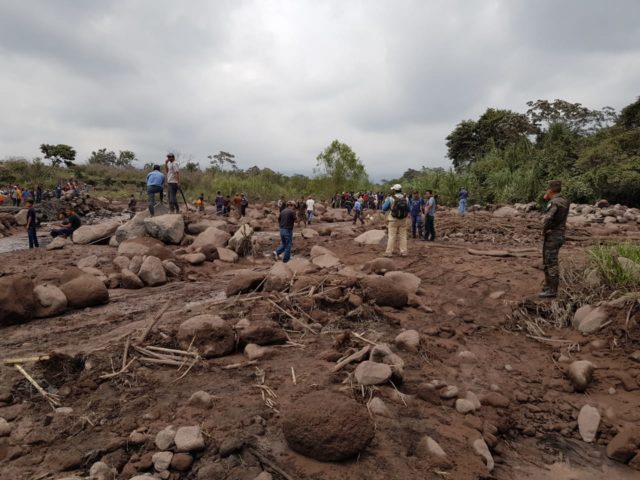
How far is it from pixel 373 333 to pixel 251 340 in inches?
58.0

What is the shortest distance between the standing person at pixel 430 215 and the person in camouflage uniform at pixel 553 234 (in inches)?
207

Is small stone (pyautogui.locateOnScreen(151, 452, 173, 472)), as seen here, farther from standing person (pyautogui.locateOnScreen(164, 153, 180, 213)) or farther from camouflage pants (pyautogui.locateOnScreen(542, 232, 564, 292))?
standing person (pyautogui.locateOnScreen(164, 153, 180, 213))

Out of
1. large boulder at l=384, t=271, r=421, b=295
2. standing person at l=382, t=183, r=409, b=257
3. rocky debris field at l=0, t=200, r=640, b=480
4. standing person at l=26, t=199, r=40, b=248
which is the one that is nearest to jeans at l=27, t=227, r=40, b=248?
standing person at l=26, t=199, r=40, b=248

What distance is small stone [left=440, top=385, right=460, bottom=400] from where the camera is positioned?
376 centimetres

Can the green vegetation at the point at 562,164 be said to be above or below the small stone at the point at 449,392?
above

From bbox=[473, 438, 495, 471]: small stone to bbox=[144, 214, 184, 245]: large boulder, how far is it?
8.94 meters

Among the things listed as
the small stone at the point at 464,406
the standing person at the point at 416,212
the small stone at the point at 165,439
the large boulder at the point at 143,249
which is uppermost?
the standing person at the point at 416,212

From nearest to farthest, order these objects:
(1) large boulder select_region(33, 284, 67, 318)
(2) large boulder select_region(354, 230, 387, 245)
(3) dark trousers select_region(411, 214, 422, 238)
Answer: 1. (1) large boulder select_region(33, 284, 67, 318)
2. (2) large boulder select_region(354, 230, 387, 245)
3. (3) dark trousers select_region(411, 214, 422, 238)

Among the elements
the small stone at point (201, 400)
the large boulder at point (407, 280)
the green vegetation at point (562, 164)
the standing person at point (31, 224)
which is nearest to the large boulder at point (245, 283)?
the large boulder at point (407, 280)

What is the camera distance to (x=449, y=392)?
3.78 meters

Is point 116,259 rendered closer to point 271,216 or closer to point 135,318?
point 135,318

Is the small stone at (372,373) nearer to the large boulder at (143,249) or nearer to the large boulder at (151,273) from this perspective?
the large boulder at (151,273)

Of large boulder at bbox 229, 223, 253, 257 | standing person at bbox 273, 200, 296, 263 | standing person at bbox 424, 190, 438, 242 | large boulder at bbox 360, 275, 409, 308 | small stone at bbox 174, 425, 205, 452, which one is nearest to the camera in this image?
small stone at bbox 174, 425, 205, 452

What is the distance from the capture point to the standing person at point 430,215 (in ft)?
36.5
